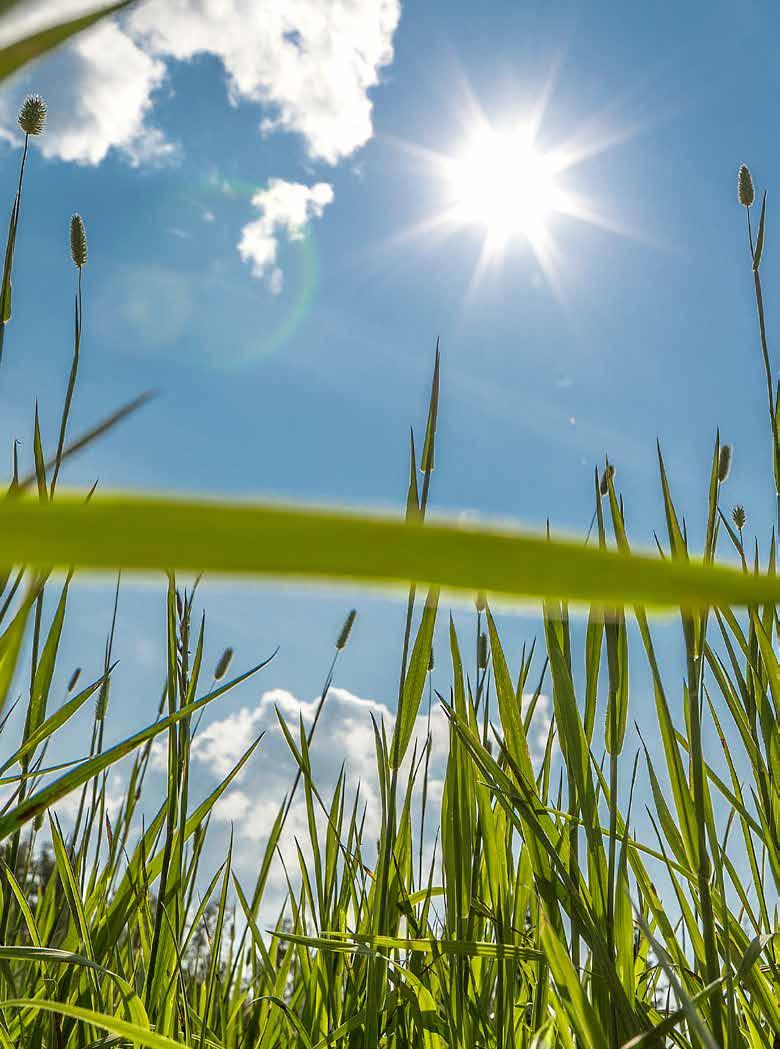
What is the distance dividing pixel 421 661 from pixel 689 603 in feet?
2.91

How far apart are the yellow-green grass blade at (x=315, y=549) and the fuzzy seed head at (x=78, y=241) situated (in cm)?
136

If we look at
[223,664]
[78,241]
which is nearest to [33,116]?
[78,241]

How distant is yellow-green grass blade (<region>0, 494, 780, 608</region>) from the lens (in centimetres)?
14

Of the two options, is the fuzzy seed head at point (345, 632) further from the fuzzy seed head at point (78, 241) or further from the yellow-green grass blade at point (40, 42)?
the yellow-green grass blade at point (40, 42)

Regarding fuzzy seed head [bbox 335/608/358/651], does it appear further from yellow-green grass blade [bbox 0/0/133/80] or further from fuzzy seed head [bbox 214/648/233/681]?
yellow-green grass blade [bbox 0/0/133/80]

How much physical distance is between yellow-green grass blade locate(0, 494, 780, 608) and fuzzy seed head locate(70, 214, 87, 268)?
1361 mm

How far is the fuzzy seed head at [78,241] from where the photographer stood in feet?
4.74

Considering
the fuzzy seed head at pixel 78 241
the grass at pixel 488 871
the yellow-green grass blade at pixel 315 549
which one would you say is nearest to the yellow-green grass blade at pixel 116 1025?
the grass at pixel 488 871

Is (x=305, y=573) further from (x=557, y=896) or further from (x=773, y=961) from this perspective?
(x=773, y=961)

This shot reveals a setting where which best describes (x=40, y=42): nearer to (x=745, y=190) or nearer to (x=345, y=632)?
(x=745, y=190)

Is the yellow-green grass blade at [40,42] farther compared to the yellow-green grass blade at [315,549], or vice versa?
the yellow-green grass blade at [40,42]

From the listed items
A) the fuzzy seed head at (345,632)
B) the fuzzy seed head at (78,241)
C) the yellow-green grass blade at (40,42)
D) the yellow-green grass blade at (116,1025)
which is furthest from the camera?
the fuzzy seed head at (345,632)

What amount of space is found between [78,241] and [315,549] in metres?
1.52

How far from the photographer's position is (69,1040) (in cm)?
121
